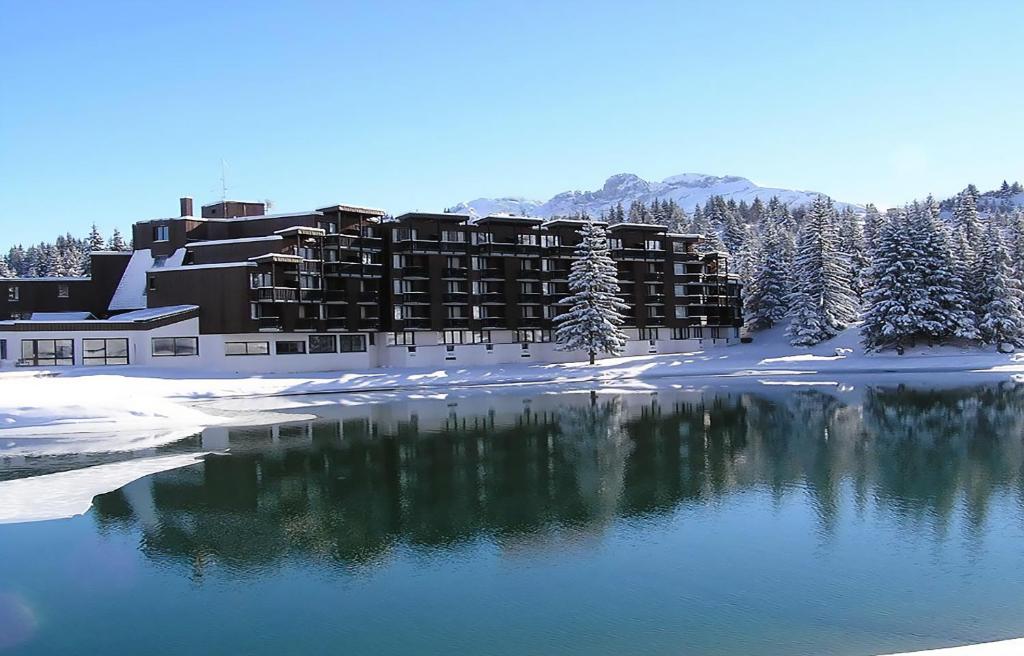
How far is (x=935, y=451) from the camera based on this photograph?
29.9 meters

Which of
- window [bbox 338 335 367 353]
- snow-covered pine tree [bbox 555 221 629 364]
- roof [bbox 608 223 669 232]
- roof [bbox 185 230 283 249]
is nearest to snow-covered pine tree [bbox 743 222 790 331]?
roof [bbox 608 223 669 232]

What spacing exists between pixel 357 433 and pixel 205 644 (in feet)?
82.3

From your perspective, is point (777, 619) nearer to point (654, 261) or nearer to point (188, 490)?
point (188, 490)

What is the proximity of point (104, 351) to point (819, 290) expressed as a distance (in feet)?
237

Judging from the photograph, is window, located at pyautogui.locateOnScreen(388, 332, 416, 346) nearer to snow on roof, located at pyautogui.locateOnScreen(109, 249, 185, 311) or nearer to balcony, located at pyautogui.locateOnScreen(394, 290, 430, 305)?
balcony, located at pyautogui.locateOnScreen(394, 290, 430, 305)

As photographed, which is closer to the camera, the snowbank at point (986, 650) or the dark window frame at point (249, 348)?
the snowbank at point (986, 650)

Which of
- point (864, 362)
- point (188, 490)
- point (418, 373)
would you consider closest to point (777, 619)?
point (188, 490)

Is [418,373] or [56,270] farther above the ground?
[56,270]

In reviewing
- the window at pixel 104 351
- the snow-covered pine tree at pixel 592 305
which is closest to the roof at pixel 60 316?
the window at pixel 104 351

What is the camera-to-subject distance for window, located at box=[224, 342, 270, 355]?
2726 inches

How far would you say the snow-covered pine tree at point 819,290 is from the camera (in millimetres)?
85438

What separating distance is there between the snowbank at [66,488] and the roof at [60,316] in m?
52.9

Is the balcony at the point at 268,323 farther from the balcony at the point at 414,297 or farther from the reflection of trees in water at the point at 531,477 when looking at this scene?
the reflection of trees in water at the point at 531,477

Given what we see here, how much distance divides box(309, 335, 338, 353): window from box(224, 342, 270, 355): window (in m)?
4.47
